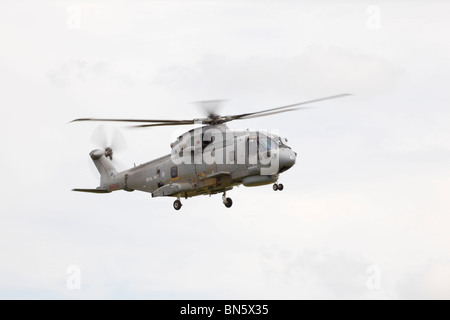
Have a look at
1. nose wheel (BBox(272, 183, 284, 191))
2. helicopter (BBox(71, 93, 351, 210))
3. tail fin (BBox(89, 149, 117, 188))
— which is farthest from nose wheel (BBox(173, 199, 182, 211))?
nose wheel (BBox(272, 183, 284, 191))

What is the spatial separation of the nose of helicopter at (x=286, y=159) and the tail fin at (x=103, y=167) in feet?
46.8

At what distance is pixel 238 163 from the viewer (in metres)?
45.6

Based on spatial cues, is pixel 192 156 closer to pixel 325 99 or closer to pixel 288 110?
pixel 288 110

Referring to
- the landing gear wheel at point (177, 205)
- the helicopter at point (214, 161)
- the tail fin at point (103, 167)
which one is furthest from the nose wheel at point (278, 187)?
the tail fin at point (103, 167)

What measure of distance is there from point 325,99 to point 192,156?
378 inches

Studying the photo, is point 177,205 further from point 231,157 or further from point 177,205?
point 231,157

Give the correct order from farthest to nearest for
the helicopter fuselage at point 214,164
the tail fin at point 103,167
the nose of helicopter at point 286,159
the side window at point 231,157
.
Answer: the tail fin at point 103,167, the side window at point 231,157, the helicopter fuselage at point 214,164, the nose of helicopter at point 286,159

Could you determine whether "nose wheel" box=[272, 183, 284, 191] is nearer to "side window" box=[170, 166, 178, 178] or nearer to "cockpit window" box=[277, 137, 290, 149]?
"cockpit window" box=[277, 137, 290, 149]

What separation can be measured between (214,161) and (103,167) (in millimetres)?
10944

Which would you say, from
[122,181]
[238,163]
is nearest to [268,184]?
[238,163]

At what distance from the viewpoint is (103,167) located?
179 feet

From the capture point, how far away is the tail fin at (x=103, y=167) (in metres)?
54.1

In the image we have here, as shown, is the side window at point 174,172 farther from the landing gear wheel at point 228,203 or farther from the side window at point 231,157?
the side window at point 231,157

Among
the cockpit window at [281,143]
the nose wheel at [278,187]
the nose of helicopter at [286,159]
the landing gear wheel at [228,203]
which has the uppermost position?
the cockpit window at [281,143]
